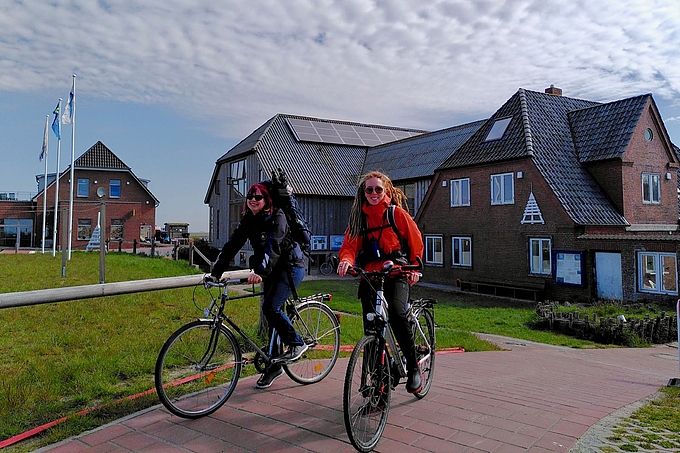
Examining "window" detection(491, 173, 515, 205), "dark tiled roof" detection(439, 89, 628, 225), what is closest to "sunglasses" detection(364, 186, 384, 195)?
"dark tiled roof" detection(439, 89, 628, 225)

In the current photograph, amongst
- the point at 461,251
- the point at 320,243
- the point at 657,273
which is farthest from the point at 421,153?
the point at 657,273

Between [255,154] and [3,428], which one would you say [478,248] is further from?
[3,428]

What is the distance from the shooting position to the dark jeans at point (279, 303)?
4.68 meters

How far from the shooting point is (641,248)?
56.7 ft

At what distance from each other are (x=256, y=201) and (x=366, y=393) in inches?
79.2

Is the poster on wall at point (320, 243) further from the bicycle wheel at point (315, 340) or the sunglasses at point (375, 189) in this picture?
the sunglasses at point (375, 189)

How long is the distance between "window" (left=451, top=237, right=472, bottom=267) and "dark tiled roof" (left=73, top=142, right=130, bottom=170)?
33.4 metres

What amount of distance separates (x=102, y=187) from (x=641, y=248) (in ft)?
140

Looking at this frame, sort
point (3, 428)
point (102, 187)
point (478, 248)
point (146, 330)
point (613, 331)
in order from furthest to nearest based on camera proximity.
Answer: point (102, 187)
point (478, 248)
point (613, 331)
point (146, 330)
point (3, 428)

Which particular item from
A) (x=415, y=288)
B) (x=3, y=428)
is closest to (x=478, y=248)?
(x=415, y=288)

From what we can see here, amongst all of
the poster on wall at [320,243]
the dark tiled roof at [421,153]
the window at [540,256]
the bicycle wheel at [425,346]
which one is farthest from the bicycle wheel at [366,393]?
the poster on wall at [320,243]

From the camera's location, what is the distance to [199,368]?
4355 millimetres

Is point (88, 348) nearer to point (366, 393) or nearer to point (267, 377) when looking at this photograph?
point (267, 377)

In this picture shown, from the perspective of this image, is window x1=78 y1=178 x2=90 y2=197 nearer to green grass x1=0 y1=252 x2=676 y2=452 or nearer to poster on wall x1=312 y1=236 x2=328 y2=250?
poster on wall x1=312 y1=236 x2=328 y2=250
